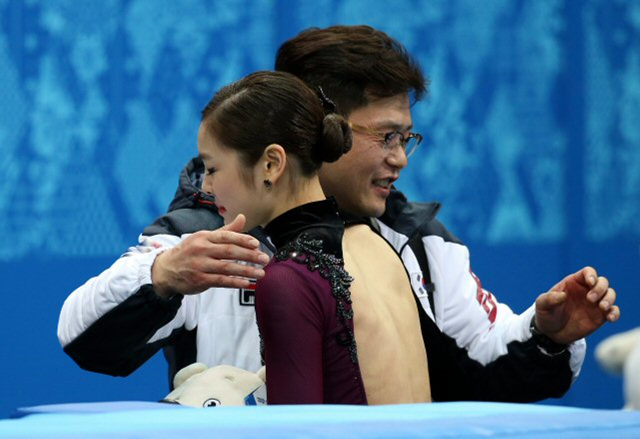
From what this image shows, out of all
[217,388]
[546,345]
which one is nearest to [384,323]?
[217,388]

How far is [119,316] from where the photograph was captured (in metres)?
2.16

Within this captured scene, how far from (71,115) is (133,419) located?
3059 millimetres

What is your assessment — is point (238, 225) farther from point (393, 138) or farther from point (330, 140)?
point (393, 138)

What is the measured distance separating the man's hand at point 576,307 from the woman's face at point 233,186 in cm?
65

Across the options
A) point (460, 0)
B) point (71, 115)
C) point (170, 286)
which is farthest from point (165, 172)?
point (170, 286)

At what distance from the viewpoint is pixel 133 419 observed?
3.77 feet

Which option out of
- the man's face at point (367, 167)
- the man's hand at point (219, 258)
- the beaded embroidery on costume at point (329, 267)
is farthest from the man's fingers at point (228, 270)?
the man's face at point (367, 167)

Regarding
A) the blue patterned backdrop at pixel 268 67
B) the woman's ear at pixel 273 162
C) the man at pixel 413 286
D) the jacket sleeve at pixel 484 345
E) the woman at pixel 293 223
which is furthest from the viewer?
the blue patterned backdrop at pixel 268 67

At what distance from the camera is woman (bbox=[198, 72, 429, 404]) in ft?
6.28

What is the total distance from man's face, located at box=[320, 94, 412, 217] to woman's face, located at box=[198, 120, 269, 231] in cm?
38

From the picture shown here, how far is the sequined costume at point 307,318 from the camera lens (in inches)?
74.8

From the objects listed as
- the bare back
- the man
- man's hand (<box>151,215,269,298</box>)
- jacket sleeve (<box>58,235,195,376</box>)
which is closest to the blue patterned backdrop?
the man

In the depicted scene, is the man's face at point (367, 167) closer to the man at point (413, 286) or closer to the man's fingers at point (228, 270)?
the man at point (413, 286)

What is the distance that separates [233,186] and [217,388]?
0.37 m
